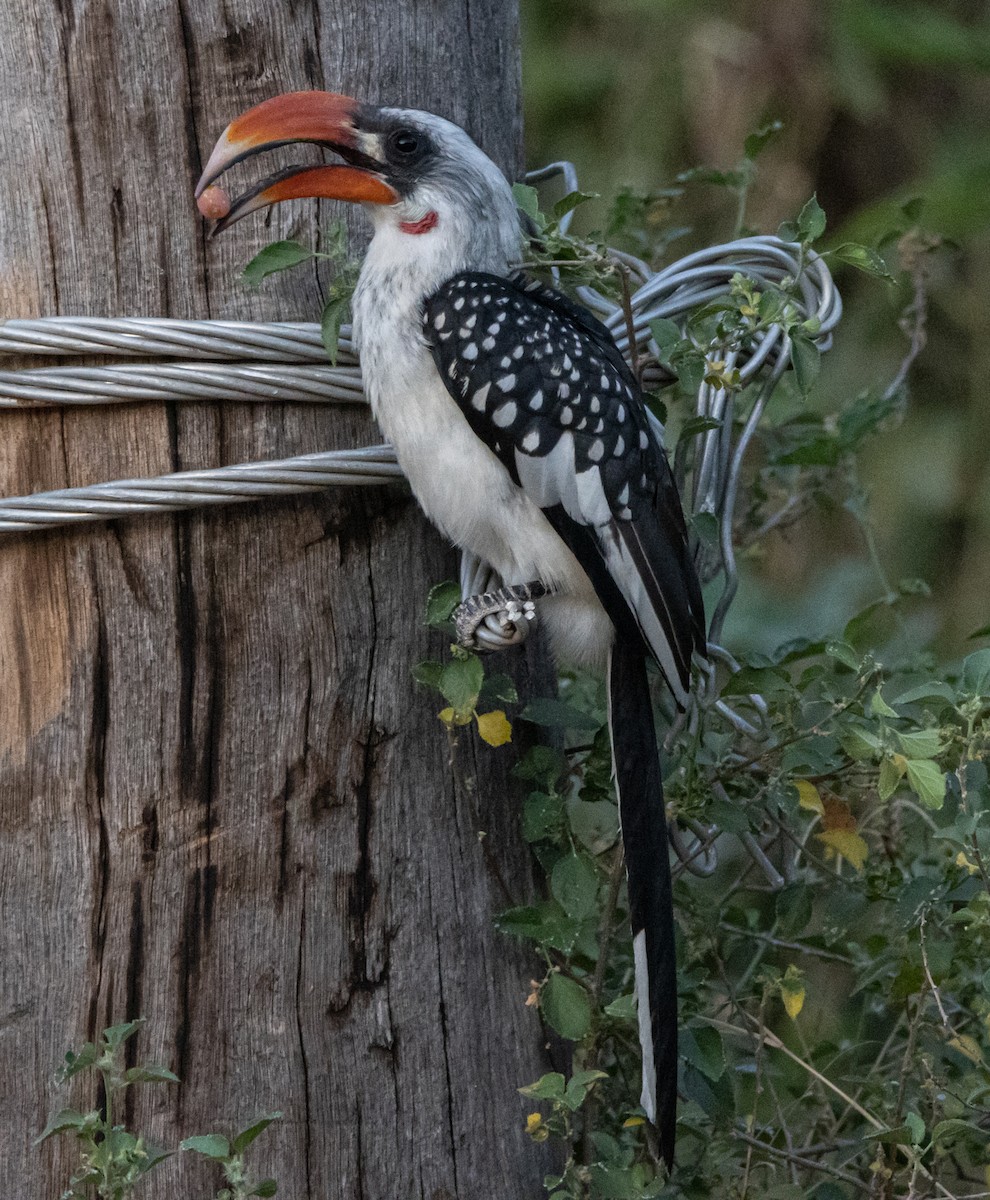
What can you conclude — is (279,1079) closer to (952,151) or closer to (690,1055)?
(690,1055)

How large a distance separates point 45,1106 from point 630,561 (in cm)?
86

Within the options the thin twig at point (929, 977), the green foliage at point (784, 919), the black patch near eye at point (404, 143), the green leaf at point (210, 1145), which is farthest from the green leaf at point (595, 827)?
the black patch near eye at point (404, 143)

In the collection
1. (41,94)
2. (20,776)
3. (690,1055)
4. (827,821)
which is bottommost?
(690,1055)

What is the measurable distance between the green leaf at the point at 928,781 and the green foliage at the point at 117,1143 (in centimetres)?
73

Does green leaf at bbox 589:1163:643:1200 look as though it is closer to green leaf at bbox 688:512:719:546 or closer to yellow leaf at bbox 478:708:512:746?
yellow leaf at bbox 478:708:512:746

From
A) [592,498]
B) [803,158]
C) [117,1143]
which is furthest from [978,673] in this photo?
[803,158]

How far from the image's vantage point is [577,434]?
4.79ft

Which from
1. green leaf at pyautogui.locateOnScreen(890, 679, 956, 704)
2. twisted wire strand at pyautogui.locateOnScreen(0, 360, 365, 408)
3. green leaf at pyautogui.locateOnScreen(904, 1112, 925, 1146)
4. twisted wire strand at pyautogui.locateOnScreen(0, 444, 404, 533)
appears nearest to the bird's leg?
twisted wire strand at pyautogui.locateOnScreen(0, 444, 404, 533)

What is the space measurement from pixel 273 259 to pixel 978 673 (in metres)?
0.86

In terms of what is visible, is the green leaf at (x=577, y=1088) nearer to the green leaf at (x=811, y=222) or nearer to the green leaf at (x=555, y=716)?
the green leaf at (x=555, y=716)

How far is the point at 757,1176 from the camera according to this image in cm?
189

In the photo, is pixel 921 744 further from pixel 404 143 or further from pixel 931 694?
pixel 404 143

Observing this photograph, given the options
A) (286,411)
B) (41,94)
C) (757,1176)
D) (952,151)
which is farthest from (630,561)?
(952,151)

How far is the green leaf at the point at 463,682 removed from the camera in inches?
54.6
